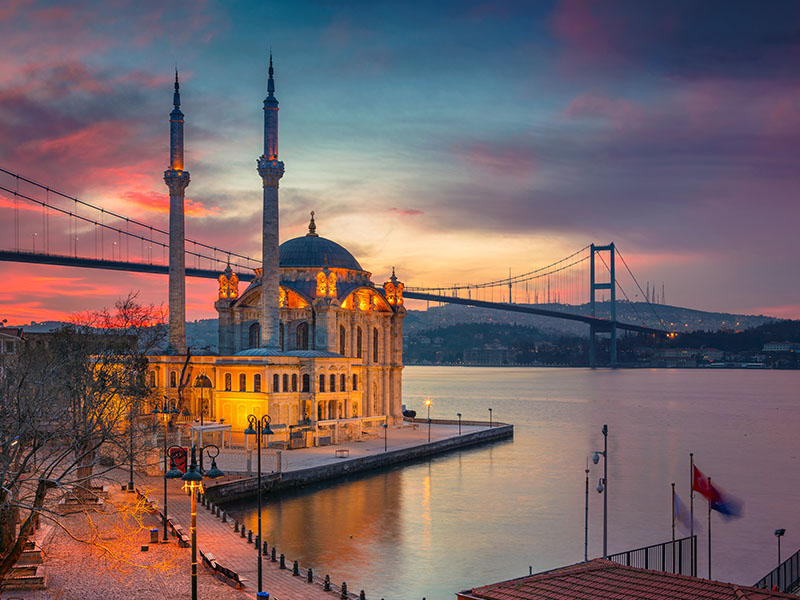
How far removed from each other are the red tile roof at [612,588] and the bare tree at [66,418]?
8038 mm

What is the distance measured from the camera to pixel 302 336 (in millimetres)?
55969

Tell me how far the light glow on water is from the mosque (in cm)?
724

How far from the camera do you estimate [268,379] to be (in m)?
47.7

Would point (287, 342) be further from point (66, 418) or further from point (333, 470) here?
point (66, 418)

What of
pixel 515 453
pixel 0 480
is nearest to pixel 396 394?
pixel 515 453

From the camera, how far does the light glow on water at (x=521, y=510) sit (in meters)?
27.2

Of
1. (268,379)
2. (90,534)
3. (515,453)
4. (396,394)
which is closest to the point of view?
(90,534)

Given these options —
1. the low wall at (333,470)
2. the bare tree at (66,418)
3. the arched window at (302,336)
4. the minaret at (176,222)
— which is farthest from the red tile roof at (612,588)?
the minaret at (176,222)

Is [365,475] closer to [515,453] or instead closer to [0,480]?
[515,453]

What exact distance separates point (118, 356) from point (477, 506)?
1828cm

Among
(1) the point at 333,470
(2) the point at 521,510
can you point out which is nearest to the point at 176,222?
(1) the point at 333,470

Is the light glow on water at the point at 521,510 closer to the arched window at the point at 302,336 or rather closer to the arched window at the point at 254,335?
the arched window at the point at 302,336

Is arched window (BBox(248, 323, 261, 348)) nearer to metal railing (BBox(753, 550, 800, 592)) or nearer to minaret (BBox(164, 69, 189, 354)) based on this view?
minaret (BBox(164, 69, 189, 354))

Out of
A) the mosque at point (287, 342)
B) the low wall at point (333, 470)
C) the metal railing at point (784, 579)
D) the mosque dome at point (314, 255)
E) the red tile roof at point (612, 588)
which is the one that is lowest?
the low wall at point (333, 470)
